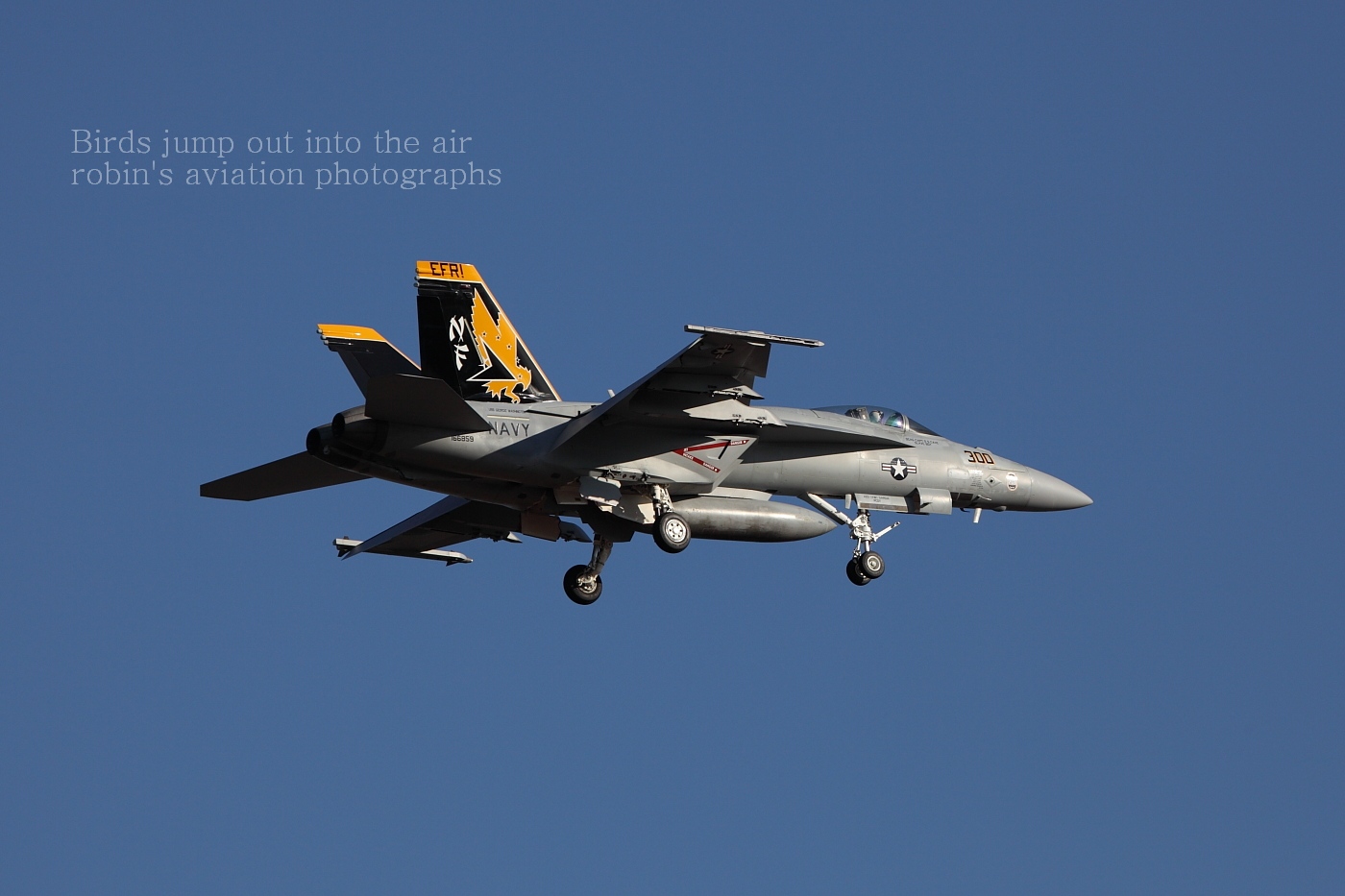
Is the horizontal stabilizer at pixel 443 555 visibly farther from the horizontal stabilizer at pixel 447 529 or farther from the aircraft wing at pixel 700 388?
the aircraft wing at pixel 700 388

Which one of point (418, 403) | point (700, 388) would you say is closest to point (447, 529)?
point (418, 403)

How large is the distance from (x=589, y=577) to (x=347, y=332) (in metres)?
5.65

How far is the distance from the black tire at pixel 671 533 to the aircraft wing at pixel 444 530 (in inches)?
107

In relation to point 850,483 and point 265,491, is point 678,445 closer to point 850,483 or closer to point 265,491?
point 850,483

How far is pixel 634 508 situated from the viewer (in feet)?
86.5

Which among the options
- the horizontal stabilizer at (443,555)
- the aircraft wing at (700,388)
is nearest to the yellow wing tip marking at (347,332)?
the aircraft wing at (700,388)

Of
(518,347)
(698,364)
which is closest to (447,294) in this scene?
(518,347)

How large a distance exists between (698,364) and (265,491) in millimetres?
7985

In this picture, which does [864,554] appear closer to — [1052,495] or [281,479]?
[1052,495]

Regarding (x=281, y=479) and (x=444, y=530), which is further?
(x=444, y=530)

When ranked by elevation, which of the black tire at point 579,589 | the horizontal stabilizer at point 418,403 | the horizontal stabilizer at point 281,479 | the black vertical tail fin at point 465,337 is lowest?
the black tire at point 579,589

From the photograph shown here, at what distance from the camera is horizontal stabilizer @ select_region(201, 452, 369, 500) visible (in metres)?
26.6

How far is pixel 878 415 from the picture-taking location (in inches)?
1150

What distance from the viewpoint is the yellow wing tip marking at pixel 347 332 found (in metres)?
25.6
